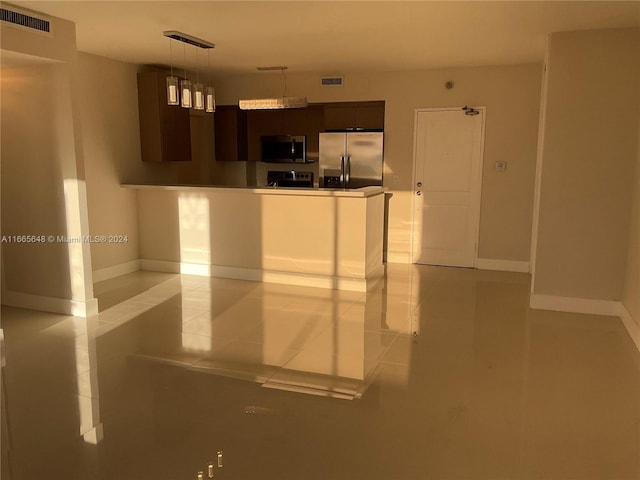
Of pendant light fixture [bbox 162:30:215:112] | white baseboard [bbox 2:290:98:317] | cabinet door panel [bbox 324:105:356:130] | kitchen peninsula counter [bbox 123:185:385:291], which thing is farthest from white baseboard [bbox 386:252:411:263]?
white baseboard [bbox 2:290:98:317]

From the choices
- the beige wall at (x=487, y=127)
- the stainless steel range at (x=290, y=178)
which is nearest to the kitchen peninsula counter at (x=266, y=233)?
the beige wall at (x=487, y=127)

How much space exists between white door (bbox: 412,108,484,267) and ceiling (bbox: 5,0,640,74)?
→ 805mm

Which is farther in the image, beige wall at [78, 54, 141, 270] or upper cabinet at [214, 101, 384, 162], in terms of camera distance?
upper cabinet at [214, 101, 384, 162]

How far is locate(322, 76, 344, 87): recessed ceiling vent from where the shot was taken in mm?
6793

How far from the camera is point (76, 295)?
4535 mm

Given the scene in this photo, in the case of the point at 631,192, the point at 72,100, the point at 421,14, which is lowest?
the point at 631,192

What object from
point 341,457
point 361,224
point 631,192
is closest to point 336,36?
point 361,224

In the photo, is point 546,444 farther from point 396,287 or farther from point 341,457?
point 396,287

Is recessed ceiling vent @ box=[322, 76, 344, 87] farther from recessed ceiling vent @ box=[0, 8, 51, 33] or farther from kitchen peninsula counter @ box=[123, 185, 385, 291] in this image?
recessed ceiling vent @ box=[0, 8, 51, 33]

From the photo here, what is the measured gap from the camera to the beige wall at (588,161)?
4.35 meters

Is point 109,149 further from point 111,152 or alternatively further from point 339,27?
point 339,27

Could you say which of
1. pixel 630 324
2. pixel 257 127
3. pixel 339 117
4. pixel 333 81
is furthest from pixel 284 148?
pixel 630 324

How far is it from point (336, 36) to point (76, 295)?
11.1 ft

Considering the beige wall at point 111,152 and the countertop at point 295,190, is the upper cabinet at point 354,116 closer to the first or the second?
the countertop at point 295,190
